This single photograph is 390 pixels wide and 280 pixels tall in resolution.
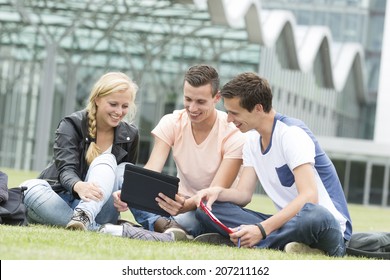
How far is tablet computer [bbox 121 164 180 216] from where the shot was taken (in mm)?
7488

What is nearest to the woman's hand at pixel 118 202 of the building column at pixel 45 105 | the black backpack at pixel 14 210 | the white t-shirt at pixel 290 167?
the black backpack at pixel 14 210

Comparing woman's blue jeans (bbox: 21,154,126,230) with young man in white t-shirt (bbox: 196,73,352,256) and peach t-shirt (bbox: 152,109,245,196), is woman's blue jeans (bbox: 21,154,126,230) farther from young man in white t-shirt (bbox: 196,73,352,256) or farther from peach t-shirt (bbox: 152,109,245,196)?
young man in white t-shirt (bbox: 196,73,352,256)

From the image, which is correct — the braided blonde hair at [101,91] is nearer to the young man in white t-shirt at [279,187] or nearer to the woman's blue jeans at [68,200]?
the woman's blue jeans at [68,200]

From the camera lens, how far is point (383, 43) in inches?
2195

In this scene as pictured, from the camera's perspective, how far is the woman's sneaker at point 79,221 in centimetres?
769

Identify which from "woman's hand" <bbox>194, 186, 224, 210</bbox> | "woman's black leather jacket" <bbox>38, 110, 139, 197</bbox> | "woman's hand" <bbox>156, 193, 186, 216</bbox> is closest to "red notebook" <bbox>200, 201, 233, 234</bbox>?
"woman's hand" <bbox>194, 186, 224, 210</bbox>

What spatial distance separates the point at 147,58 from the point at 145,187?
1274 inches

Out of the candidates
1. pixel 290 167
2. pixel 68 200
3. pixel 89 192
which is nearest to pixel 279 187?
pixel 290 167

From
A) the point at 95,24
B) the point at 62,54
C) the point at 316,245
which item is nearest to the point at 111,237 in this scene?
the point at 316,245

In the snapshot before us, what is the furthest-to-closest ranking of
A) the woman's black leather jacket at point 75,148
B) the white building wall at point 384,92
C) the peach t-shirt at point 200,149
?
the white building wall at point 384,92 < the peach t-shirt at point 200,149 < the woman's black leather jacket at point 75,148

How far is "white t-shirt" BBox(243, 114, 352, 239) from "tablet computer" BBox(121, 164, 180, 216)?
69 cm

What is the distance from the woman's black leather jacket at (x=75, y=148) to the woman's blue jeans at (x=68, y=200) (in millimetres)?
123

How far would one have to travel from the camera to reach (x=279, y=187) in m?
7.63

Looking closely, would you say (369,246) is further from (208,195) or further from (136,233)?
(136,233)
